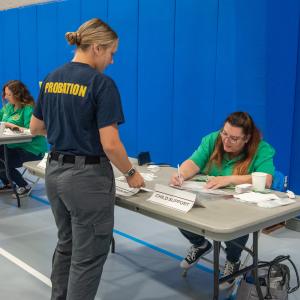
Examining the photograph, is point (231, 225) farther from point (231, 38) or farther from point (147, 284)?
point (231, 38)

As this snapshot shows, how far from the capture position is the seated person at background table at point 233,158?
221 cm

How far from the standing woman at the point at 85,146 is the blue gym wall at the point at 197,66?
6.71 feet

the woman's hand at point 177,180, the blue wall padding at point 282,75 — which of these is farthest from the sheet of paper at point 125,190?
the blue wall padding at point 282,75

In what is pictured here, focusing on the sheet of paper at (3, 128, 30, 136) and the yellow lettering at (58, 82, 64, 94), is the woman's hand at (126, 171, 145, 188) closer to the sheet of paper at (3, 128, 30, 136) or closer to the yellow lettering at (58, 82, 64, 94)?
the yellow lettering at (58, 82, 64, 94)

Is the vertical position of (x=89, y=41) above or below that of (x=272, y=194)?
above

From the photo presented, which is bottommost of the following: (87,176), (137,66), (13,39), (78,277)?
(78,277)

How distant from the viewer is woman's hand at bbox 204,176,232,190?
83.8 inches

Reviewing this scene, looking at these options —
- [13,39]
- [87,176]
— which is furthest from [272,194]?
[13,39]

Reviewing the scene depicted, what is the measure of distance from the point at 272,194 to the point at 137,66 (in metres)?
2.94

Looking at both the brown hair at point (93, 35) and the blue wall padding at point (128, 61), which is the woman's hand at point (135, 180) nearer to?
the brown hair at point (93, 35)

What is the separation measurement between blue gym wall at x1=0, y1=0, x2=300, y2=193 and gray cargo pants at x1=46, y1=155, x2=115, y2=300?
214 cm

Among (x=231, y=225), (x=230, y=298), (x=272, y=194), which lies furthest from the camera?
(x=230, y=298)

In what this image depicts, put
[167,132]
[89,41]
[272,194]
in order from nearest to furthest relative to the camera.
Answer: [89,41], [272,194], [167,132]

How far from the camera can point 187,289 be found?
2439mm
